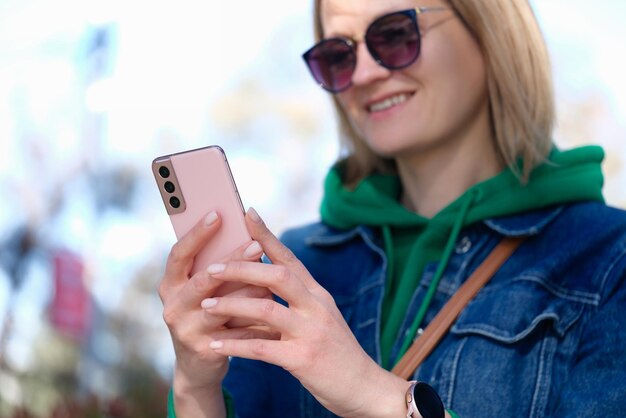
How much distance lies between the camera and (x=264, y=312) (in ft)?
4.38

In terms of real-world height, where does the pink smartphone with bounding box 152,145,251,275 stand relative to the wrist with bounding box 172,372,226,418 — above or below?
above

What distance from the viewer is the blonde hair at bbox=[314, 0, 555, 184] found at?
2006mm

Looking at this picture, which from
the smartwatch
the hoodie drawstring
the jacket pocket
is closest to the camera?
the smartwatch

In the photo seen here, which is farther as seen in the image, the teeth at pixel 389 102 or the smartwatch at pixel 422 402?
the teeth at pixel 389 102

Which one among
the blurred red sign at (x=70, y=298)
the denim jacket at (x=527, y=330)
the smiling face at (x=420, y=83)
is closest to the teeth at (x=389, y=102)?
the smiling face at (x=420, y=83)

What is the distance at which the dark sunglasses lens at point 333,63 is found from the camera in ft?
6.63

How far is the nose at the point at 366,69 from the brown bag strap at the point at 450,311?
47 cm

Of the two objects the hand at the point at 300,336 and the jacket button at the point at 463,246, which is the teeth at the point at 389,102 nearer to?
the jacket button at the point at 463,246

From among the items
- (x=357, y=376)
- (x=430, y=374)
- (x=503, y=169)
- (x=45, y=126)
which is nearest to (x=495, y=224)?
(x=503, y=169)

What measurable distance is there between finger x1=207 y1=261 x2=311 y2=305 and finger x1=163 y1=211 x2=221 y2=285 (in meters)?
0.09

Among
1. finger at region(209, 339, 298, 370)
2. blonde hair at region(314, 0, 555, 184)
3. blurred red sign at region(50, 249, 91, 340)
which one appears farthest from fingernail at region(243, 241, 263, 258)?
blurred red sign at region(50, 249, 91, 340)

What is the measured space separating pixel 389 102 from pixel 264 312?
829 millimetres

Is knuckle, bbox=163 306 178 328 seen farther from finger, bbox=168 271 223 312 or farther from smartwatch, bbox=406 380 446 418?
smartwatch, bbox=406 380 446 418

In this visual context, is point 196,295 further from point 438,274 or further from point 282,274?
point 438,274
